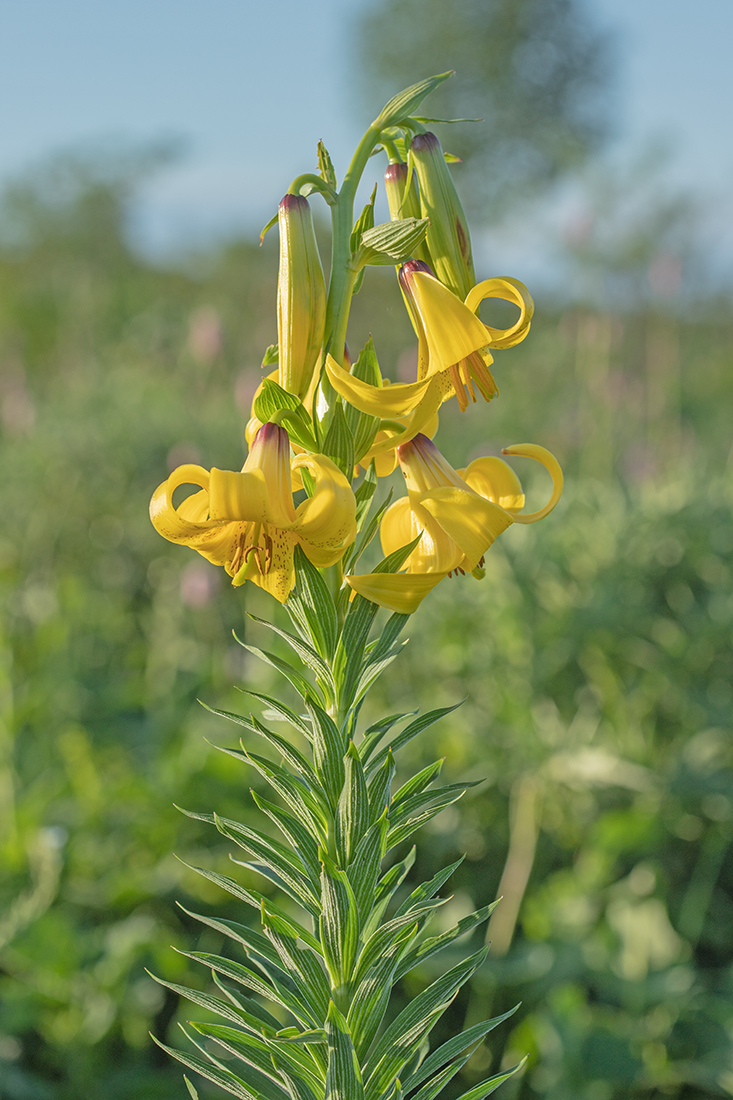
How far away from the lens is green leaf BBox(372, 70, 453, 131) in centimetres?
45

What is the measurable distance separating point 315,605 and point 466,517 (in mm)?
91

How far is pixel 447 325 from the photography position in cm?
46

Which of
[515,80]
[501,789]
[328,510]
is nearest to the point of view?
[328,510]

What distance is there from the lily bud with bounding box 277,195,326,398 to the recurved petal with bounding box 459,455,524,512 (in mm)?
123

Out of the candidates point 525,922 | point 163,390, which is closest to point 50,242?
point 163,390

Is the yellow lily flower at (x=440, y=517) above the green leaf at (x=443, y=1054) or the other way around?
above

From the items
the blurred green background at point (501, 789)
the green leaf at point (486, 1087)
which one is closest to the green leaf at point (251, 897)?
the green leaf at point (486, 1087)

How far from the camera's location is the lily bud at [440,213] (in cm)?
48

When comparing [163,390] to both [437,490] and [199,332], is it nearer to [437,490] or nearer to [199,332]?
[199,332]

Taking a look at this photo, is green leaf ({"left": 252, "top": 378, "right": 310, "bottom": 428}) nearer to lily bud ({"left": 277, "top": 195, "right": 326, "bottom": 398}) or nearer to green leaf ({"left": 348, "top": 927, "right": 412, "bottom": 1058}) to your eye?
lily bud ({"left": 277, "top": 195, "right": 326, "bottom": 398})

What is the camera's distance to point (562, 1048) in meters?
1.37

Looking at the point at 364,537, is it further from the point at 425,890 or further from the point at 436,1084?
the point at 436,1084

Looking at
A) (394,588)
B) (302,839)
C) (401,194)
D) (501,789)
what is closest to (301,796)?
(302,839)

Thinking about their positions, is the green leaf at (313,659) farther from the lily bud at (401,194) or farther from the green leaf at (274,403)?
the lily bud at (401,194)
